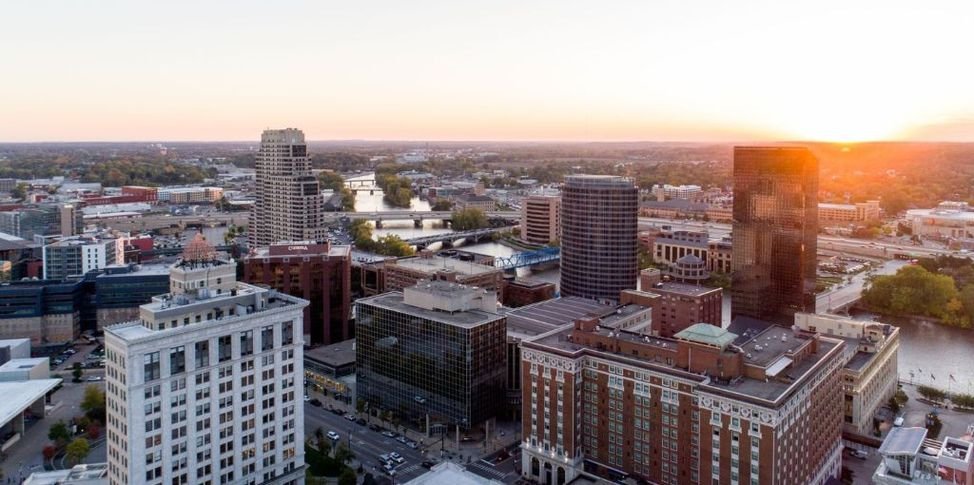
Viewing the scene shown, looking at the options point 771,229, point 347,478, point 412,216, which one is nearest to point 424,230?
point 412,216

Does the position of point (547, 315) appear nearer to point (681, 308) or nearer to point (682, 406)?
point (681, 308)

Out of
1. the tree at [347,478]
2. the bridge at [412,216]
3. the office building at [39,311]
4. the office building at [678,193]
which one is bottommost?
the tree at [347,478]

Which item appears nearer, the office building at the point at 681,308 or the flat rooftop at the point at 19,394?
the flat rooftop at the point at 19,394

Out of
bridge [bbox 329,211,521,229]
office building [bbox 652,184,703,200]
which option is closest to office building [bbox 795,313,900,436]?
bridge [bbox 329,211,521,229]

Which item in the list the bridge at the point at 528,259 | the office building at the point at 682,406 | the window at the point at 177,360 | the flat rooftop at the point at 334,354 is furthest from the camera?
the bridge at the point at 528,259

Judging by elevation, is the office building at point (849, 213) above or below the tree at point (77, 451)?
above

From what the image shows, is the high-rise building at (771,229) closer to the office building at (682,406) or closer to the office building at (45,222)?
the office building at (682,406)

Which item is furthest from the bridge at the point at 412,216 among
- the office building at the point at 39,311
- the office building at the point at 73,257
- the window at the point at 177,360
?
the window at the point at 177,360
